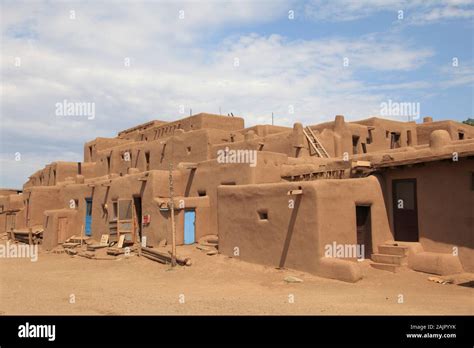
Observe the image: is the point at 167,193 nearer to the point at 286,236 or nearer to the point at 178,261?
the point at 178,261

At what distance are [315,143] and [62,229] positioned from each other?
615 inches

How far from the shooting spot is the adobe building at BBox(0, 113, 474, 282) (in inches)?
530

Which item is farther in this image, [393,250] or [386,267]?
[393,250]

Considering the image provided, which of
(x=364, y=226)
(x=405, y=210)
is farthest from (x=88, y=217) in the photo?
(x=405, y=210)

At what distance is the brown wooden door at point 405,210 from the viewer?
14445 mm

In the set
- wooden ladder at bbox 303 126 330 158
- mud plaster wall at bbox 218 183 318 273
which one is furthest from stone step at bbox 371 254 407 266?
wooden ladder at bbox 303 126 330 158

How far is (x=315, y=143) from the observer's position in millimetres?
23344

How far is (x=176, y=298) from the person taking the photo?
11.6 metres

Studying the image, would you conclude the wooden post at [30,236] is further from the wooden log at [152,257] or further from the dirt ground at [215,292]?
the wooden log at [152,257]

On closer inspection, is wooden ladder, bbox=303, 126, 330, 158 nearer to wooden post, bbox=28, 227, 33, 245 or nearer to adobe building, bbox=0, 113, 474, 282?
adobe building, bbox=0, 113, 474, 282

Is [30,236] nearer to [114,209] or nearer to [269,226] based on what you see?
[114,209]

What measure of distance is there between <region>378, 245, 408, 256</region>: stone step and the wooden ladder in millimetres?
8859

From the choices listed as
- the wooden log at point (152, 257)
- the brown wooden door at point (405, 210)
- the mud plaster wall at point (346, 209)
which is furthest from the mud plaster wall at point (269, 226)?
the brown wooden door at point (405, 210)

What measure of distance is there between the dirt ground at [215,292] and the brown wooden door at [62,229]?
7221 mm
